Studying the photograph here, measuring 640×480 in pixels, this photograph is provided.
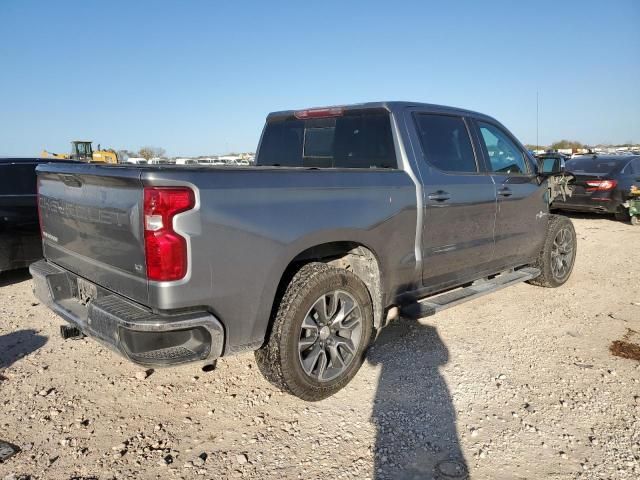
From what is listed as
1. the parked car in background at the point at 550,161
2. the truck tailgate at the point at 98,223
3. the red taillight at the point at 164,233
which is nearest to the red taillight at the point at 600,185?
the parked car in background at the point at 550,161

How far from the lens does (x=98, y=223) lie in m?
2.76

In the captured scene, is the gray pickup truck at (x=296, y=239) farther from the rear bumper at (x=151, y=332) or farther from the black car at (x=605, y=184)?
the black car at (x=605, y=184)

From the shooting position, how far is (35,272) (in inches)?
135

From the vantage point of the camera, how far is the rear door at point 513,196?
461 cm

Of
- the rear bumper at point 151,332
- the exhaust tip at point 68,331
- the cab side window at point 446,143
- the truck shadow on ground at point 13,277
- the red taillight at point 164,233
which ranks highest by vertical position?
the cab side window at point 446,143

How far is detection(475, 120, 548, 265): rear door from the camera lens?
4.61 m

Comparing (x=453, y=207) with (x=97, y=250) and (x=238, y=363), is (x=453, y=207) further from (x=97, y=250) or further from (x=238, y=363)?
(x=97, y=250)

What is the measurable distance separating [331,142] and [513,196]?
1.93m

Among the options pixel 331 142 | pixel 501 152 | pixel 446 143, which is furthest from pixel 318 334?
pixel 501 152

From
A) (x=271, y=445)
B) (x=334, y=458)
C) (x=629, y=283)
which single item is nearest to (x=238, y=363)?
(x=271, y=445)

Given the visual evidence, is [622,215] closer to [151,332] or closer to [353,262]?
[353,262]

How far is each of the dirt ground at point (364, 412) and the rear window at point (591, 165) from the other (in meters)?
7.59

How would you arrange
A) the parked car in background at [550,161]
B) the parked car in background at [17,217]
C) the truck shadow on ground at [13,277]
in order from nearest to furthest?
the parked car in background at [550,161] → the parked car in background at [17,217] → the truck shadow on ground at [13,277]

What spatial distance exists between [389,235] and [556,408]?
61.8 inches
